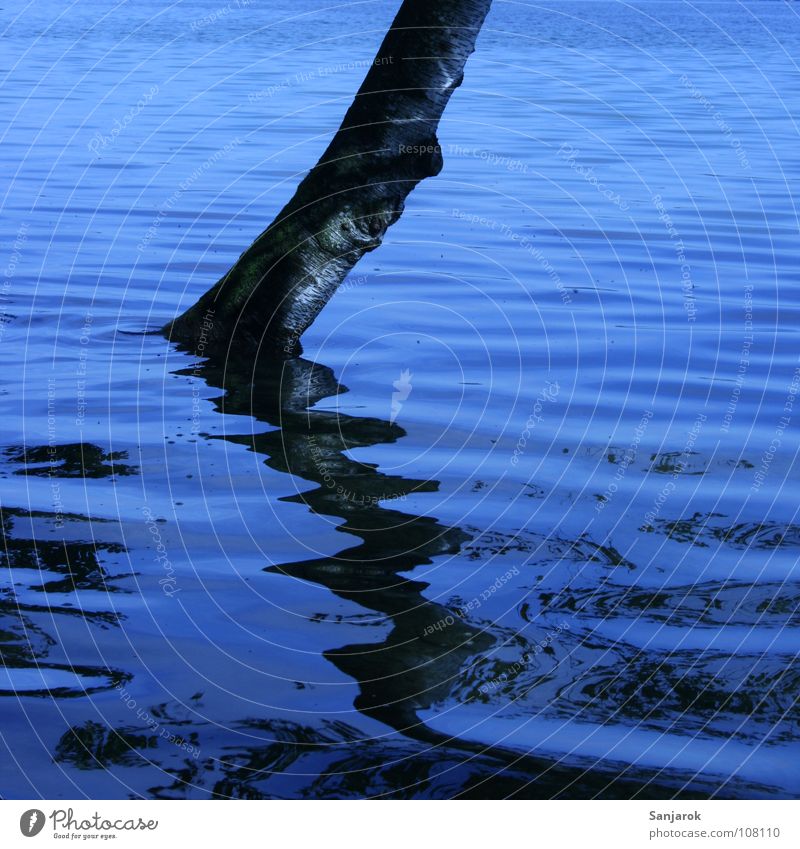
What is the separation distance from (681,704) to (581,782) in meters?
0.62

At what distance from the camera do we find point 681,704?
424cm

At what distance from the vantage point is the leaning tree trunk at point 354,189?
764 cm

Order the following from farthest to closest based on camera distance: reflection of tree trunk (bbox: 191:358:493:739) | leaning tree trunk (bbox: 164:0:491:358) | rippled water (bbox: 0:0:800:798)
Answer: leaning tree trunk (bbox: 164:0:491:358)
reflection of tree trunk (bbox: 191:358:493:739)
rippled water (bbox: 0:0:800:798)

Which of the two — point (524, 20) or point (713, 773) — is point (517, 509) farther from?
point (524, 20)

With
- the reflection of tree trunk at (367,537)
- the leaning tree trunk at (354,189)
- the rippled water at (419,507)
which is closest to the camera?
the rippled water at (419,507)

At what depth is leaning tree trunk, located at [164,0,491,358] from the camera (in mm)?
7637

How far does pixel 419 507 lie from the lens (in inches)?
230
